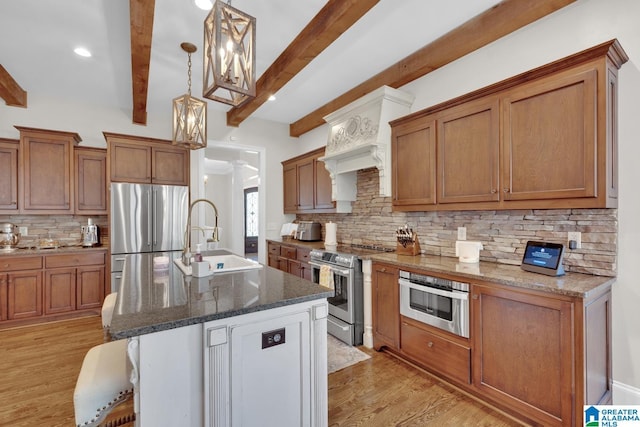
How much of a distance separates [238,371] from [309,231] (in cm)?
337

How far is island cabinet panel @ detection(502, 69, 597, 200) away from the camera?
6.12 ft

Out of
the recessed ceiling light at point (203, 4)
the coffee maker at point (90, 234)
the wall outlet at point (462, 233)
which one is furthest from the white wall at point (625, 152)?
the coffee maker at point (90, 234)

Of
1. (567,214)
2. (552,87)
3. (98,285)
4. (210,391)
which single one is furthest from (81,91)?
(567,214)

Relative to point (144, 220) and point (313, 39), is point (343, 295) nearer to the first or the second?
point (313, 39)

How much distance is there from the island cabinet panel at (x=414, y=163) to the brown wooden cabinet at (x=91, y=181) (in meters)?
3.93

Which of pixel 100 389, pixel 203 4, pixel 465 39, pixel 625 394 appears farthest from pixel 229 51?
pixel 625 394

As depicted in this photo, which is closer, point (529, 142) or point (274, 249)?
point (529, 142)

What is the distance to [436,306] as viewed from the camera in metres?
2.41

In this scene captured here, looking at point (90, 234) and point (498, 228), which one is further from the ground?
point (498, 228)

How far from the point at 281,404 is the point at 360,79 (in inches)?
134

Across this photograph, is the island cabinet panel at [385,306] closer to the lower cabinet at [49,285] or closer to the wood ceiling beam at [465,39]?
the wood ceiling beam at [465,39]

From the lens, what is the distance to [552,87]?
2014mm

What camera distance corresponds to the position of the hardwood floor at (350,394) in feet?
6.62

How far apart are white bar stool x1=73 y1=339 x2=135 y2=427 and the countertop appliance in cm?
360
